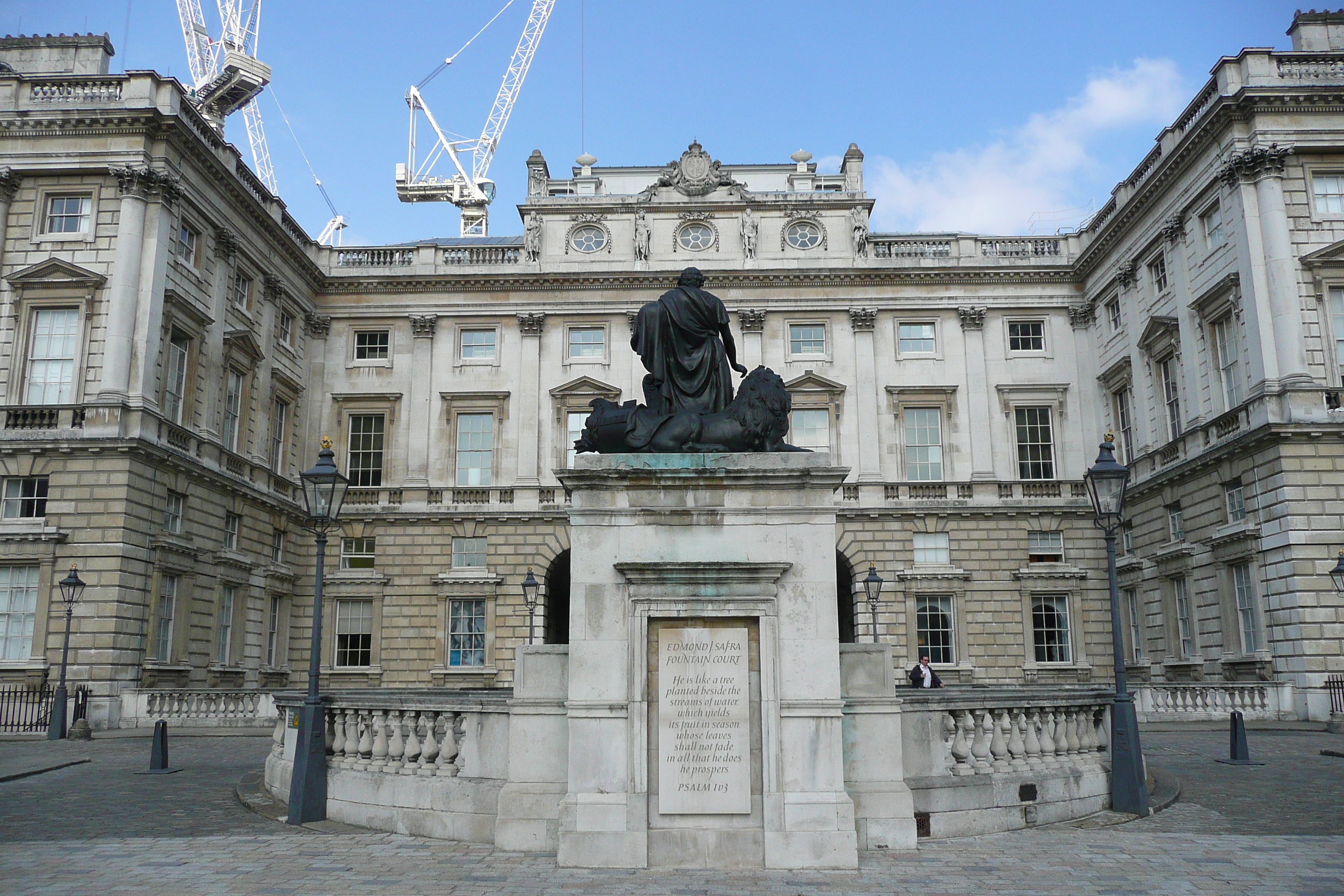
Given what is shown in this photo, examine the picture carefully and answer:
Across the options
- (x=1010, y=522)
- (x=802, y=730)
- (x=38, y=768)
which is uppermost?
(x=1010, y=522)

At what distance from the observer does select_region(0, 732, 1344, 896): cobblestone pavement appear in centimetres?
Result: 845

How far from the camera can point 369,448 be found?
42.0 metres

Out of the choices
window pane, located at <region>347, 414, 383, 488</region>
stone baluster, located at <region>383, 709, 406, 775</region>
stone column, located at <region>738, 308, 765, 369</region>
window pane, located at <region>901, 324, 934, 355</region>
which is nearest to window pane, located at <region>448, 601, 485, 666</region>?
window pane, located at <region>347, 414, 383, 488</region>

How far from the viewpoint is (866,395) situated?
41594 millimetres

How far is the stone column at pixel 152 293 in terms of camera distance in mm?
28219

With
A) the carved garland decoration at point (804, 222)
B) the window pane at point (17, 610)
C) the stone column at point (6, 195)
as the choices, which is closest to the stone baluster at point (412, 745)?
the window pane at point (17, 610)

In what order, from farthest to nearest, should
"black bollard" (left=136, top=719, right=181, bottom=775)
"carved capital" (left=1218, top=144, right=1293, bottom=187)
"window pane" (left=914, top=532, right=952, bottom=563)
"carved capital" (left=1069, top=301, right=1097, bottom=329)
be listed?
1. "carved capital" (left=1069, top=301, right=1097, bottom=329)
2. "window pane" (left=914, top=532, right=952, bottom=563)
3. "carved capital" (left=1218, top=144, right=1293, bottom=187)
4. "black bollard" (left=136, top=719, right=181, bottom=775)

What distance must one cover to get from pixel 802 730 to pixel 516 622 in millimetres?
31226

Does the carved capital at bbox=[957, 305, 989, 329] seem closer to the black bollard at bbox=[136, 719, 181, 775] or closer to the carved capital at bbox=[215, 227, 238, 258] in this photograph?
the carved capital at bbox=[215, 227, 238, 258]

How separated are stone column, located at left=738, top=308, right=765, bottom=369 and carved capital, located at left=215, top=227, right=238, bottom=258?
19.1 m

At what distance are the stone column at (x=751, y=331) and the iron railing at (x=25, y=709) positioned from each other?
87.4 feet

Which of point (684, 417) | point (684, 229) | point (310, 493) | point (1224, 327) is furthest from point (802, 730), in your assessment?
point (684, 229)

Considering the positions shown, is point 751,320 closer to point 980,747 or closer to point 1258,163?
point 1258,163

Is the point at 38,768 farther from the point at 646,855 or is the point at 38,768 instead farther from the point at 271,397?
the point at 271,397
